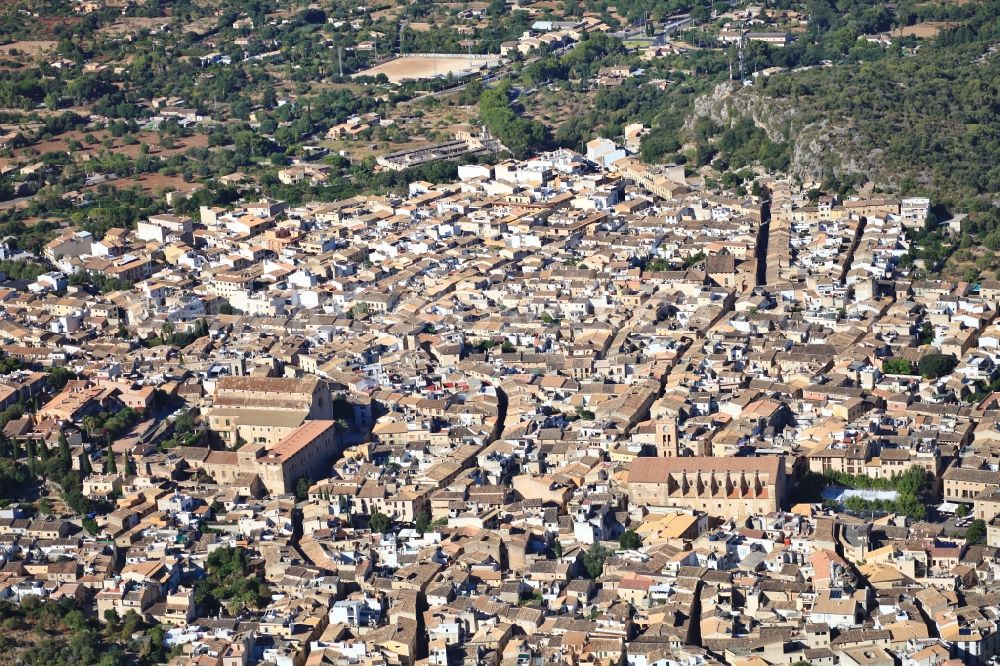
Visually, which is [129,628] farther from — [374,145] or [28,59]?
[28,59]

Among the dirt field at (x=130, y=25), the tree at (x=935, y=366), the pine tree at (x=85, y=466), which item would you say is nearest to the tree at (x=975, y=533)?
the tree at (x=935, y=366)

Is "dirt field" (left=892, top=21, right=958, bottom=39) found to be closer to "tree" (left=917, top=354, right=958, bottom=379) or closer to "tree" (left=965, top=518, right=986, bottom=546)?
"tree" (left=917, top=354, right=958, bottom=379)

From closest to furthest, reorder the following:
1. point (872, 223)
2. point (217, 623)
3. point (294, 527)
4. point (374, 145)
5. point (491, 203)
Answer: point (217, 623)
point (294, 527)
point (872, 223)
point (491, 203)
point (374, 145)

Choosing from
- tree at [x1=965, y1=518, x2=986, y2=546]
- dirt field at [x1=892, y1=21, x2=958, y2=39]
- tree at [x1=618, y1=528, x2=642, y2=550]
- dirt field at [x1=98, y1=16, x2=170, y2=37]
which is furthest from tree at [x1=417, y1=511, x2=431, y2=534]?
dirt field at [x1=98, y1=16, x2=170, y2=37]

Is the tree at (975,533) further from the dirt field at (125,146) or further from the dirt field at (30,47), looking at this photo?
the dirt field at (30,47)

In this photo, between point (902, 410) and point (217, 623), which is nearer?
point (217, 623)

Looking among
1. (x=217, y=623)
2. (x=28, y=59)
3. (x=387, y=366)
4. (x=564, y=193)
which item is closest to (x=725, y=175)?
(x=564, y=193)

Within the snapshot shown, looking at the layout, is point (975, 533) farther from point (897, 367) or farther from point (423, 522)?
point (423, 522)
